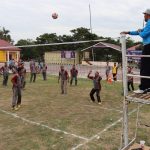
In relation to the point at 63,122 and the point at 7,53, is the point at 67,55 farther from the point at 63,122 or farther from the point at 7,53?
the point at 63,122

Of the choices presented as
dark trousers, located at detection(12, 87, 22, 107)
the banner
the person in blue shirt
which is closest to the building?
the banner

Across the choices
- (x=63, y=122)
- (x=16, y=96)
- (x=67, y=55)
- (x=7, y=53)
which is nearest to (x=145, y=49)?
(x=63, y=122)

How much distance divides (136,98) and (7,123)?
7.00 meters

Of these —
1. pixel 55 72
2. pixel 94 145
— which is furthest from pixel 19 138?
pixel 55 72

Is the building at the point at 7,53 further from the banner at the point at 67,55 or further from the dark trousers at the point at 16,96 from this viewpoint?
the dark trousers at the point at 16,96

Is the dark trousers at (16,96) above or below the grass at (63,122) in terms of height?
above

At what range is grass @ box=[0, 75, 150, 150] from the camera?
32.7 feet

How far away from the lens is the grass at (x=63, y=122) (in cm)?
995

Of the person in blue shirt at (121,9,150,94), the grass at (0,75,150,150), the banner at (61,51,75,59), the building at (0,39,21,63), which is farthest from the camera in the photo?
the banner at (61,51,75,59)

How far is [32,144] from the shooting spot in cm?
988

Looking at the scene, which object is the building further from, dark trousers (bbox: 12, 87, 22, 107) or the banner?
dark trousers (bbox: 12, 87, 22, 107)

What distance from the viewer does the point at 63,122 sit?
12547 millimetres

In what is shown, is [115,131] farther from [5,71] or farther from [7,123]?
[5,71]

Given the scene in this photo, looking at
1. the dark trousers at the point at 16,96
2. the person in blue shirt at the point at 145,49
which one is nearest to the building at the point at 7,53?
the dark trousers at the point at 16,96
